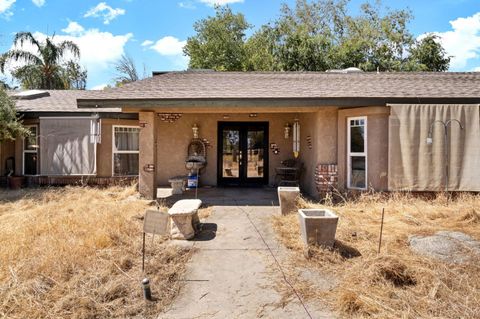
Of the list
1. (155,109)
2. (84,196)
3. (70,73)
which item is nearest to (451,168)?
(155,109)

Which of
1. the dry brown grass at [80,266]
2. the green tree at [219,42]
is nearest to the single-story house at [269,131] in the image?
the dry brown grass at [80,266]

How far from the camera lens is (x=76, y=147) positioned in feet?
37.8

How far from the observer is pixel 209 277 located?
4215mm

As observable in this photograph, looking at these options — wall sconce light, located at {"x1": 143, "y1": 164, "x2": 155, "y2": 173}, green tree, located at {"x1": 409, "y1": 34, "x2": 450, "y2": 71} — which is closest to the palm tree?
wall sconce light, located at {"x1": 143, "y1": 164, "x2": 155, "y2": 173}

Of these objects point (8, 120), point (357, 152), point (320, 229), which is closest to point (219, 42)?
point (8, 120)

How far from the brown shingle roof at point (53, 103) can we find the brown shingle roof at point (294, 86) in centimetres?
289

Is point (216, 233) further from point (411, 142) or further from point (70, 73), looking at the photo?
point (70, 73)

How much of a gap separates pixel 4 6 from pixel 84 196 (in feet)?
26.6

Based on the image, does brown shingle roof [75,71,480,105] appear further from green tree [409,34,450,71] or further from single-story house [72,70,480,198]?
green tree [409,34,450,71]

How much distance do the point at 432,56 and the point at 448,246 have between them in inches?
873

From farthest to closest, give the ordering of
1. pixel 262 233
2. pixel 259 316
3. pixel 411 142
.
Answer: pixel 411 142 < pixel 262 233 < pixel 259 316

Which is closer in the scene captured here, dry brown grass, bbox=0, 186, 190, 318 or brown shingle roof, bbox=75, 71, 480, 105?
dry brown grass, bbox=0, 186, 190, 318

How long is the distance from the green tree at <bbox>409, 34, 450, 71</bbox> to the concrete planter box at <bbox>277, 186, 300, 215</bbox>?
19.8m

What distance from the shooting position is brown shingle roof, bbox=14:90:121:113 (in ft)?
38.7
